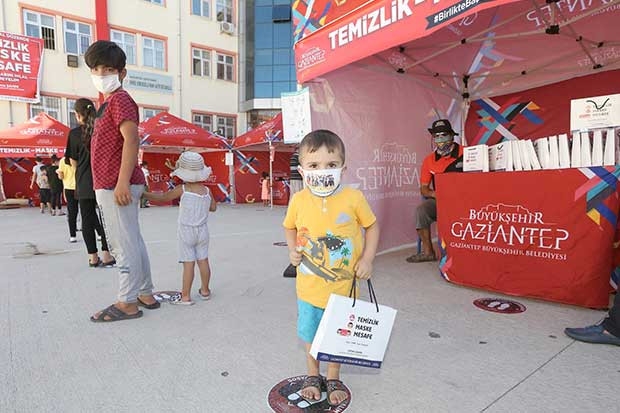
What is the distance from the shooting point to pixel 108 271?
13.7 feet

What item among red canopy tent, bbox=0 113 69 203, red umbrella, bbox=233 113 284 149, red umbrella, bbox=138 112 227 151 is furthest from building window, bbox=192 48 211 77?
red canopy tent, bbox=0 113 69 203

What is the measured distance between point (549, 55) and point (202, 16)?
58.0 feet

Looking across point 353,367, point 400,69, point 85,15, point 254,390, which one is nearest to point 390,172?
point 400,69

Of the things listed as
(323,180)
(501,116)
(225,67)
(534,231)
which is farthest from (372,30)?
(225,67)

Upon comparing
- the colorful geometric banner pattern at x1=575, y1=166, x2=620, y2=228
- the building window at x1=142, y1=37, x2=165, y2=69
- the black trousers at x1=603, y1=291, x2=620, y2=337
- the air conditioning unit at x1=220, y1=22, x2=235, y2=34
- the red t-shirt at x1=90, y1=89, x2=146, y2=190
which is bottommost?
the black trousers at x1=603, y1=291, x2=620, y2=337

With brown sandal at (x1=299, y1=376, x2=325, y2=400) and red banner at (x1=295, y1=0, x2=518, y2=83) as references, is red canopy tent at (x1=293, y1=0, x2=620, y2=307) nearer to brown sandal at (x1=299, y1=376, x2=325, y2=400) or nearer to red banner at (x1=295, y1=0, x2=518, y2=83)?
red banner at (x1=295, y1=0, x2=518, y2=83)

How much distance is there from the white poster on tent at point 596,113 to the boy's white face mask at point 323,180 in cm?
215

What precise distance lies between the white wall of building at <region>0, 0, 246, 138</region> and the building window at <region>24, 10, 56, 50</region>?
79mm

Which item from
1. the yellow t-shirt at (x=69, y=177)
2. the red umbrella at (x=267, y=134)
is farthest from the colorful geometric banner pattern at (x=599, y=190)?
the red umbrella at (x=267, y=134)

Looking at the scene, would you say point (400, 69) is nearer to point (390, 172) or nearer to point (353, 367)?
point (390, 172)

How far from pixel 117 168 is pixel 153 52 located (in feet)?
56.0

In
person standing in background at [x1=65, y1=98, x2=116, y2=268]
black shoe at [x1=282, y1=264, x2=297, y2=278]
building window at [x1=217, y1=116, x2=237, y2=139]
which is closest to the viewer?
black shoe at [x1=282, y1=264, x2=297, y2=278]

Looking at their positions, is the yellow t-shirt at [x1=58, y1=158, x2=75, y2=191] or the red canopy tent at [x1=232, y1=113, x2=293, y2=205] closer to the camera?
the yellow t-shirt at [x1=58, y1=158, x2=75, y2=191]

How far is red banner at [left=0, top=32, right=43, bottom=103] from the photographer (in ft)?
46.0
